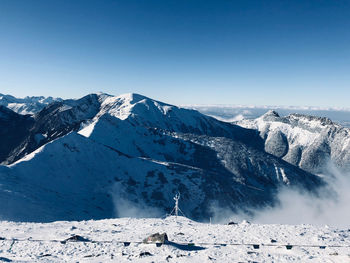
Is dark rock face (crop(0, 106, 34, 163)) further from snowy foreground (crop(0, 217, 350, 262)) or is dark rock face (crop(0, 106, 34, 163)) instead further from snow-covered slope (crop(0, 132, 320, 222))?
snowy foreground (crop(0, 217, 350, 262))

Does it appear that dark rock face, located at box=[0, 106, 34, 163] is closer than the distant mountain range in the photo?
No

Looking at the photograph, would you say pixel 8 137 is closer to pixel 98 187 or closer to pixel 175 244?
pixel 98 187

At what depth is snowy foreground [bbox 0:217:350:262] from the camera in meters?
21.0

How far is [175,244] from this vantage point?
23812 mm

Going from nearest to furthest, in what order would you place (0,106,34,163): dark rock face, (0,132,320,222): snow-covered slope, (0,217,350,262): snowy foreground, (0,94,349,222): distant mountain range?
(0,217,350,262): snowy foreground
(0,132,320,222): snow-covered slope
(0,94,349,222): distant mountain range
(0,106,34,163): dark rock face

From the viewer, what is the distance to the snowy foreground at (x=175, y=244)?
21.0 m

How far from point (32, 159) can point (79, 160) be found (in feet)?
50.7

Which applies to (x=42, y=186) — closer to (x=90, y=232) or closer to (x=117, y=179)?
(x=117, y=179)

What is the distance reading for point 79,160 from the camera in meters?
92.5

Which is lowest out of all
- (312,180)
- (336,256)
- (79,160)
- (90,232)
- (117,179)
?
(312,180)

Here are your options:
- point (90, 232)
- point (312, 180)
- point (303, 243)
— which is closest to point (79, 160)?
point (90, 232)

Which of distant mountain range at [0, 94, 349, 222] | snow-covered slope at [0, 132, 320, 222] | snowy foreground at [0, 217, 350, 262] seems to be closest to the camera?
snowy foreground at [0, 217, 350, 262]

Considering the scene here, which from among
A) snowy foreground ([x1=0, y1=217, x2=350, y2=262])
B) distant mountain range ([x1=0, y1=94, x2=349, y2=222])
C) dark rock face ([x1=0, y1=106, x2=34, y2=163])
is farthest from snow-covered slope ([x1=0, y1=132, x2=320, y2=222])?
dark rock face ([x1=0, y1=106, x2=34, y2=163])

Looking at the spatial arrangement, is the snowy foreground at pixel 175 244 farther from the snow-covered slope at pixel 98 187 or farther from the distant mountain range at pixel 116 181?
the distant mountain range at pixel 116 181
